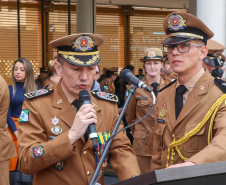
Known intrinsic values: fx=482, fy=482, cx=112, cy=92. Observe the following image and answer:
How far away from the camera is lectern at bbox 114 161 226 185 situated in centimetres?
176

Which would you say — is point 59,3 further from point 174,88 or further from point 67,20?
point 174,88

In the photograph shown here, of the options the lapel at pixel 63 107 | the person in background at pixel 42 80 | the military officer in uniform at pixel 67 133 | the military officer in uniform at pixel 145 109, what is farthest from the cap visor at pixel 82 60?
the person in background at pixel 42 80

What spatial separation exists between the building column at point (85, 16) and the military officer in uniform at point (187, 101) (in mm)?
10617

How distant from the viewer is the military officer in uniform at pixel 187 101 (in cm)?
320

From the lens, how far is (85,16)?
14164 millimetres

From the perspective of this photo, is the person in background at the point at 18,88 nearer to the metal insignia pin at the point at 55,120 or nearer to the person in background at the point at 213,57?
the person in background at the point at 213,57

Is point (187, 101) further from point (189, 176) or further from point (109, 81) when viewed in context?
point (109, 81)

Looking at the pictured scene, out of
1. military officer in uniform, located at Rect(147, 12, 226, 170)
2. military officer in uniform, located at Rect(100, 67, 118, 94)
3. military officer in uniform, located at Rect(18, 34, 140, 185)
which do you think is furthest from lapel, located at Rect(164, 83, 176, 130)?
military officer in uniform, located at Rect(100, 67, 118, 94)

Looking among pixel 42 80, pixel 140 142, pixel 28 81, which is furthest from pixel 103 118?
pixel 42 80

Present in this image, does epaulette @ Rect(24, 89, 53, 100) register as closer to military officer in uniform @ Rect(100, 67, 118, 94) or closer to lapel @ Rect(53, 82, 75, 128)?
lapel @ Rect(53, 82, 75, 128)

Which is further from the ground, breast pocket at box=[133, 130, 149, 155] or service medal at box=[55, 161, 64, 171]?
service medal at box=[55, 161, 64, 171]

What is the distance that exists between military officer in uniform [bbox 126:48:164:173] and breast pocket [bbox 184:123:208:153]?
10.5 feet

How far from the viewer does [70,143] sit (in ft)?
9.20

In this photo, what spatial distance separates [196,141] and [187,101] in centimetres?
29
